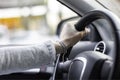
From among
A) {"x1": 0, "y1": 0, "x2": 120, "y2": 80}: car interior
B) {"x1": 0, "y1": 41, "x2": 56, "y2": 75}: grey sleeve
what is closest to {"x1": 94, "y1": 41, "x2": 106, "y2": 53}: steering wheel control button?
{"x1": 0, "y1": 0, "x2": 120, "y2": 80}: car interior

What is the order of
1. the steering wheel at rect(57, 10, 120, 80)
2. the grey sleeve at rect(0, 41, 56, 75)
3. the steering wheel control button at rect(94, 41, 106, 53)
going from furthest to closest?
the steering wheel control button at rect(94, 41, 106, 53) < the grey sleeve at rect(0, 41, 56, 75) < the steering wheel at rect(57, 10, 120, 80)

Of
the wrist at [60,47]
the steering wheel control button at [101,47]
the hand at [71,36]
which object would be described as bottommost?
the steering wheel control button at [101,47]

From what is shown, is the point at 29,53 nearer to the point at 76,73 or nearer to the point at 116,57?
the point at 76,73

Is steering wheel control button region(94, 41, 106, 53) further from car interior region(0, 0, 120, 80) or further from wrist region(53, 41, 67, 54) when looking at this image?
wrist region(53, 41, 67, 54)

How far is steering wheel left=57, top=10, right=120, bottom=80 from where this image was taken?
0.88 m

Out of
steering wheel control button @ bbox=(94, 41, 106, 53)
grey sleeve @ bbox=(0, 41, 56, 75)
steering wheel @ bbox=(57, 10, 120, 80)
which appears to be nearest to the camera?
steering wheel @ bbox=(57, 10, 120, 80)

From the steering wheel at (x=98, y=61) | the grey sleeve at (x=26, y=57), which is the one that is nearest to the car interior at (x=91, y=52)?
the steering wheel at (x=98, y=61)

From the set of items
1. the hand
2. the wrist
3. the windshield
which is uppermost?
the windshield

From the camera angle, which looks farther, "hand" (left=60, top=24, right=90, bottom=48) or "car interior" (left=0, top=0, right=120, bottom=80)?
"hand" (left=60, top=24, right=90, bottom=48)

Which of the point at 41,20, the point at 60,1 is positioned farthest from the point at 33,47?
the point at 41,20

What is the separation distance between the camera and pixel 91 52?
1.16 meters

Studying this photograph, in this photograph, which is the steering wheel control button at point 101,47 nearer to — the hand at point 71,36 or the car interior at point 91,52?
the car interior at point 91,52

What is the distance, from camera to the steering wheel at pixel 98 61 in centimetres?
88

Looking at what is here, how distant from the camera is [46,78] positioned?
167 centimetres
